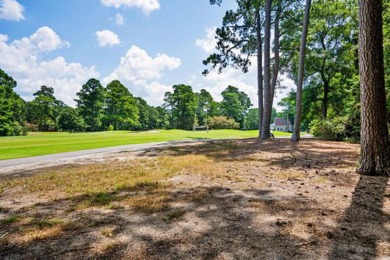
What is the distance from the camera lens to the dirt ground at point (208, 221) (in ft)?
7.68

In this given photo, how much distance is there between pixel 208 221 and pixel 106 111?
2511 inches

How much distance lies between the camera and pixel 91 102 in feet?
198

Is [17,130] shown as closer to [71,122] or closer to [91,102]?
[71,122]

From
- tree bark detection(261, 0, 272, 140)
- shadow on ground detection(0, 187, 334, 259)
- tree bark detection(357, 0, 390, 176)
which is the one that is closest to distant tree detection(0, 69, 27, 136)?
tree bark detection(261, 0, 272, 140)

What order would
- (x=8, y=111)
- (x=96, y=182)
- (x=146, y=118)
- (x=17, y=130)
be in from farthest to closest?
(x=146, y=118), (x=17, y=130), (x=8, y=111), (x=96, y=182)

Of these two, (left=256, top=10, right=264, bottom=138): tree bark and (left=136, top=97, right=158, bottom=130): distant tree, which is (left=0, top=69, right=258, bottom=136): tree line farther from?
(left=256, top=10, right=264, bottom=138): tree bark

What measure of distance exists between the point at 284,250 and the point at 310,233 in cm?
53

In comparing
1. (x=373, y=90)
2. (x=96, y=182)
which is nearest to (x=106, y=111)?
(x=96, y=182)

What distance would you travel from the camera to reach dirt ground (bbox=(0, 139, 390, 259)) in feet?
7.68

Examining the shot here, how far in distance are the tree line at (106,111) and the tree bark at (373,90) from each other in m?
47.9

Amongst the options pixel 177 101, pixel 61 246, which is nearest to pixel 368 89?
pixel 61 246

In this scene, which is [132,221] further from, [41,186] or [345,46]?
[345,46]

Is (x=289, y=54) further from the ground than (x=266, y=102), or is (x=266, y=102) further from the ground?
(x=289, y=54)

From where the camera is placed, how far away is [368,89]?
17.2 ft
